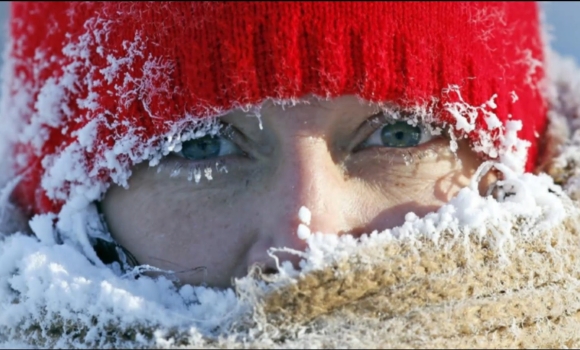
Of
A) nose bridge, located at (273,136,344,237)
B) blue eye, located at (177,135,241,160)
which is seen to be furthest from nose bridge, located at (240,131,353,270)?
blue eye, located at (177,135,241,160)

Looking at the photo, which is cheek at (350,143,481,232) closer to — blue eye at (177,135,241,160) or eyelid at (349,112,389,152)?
eyelid at (349,112,389,152)

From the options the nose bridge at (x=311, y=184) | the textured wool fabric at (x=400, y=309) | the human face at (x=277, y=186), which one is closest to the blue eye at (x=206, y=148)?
the human face at (x=277, y=186)

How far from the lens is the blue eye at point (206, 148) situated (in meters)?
1.19

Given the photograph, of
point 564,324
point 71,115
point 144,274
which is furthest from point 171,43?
point 564,324

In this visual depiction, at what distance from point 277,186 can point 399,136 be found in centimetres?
21

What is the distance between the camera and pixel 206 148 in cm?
120

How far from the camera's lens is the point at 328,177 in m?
1.11

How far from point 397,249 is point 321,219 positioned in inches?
4.4

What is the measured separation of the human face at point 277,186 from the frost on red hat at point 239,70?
0.04 meters

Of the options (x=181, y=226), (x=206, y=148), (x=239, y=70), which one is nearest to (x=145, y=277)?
(x=181, y=226)

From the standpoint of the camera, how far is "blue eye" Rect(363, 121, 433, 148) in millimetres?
1171

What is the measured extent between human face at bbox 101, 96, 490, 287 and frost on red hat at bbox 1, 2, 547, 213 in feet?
0.13

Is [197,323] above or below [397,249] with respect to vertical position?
below

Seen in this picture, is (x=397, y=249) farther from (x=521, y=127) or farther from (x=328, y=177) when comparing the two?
(x=521, y=127)
